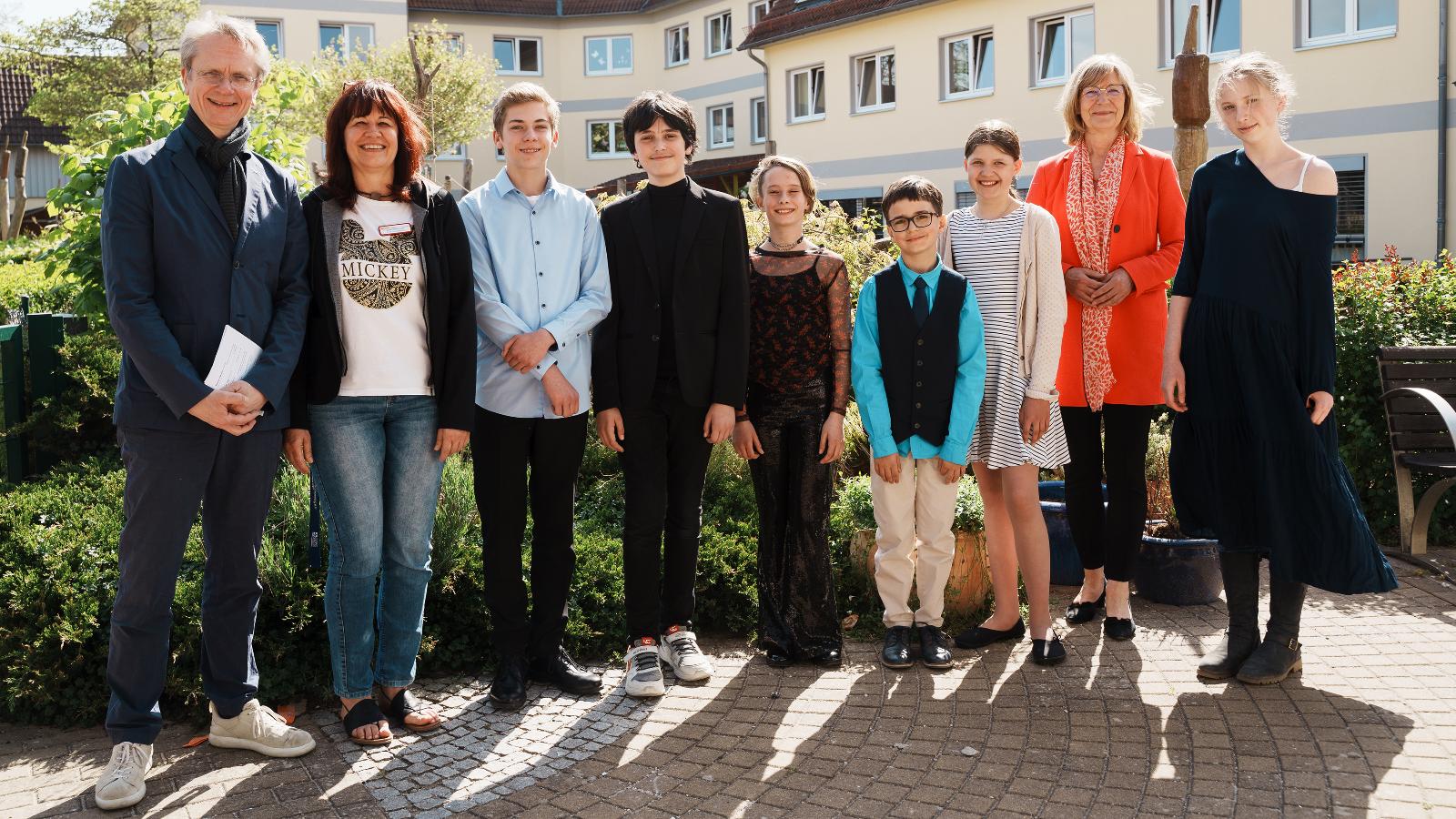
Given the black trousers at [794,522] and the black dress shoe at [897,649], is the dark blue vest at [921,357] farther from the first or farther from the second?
the black dress shoe at [897,649]

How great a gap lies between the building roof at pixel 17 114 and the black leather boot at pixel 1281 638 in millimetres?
40283

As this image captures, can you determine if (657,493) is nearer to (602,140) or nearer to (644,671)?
(644,671)

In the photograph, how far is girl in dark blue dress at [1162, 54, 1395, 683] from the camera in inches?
176

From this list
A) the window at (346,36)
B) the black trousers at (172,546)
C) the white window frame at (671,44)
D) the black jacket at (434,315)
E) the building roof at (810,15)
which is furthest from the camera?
the white window frame at (671,44)

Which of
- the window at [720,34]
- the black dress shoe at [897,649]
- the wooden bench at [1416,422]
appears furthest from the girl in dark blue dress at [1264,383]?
the window at [720,34]

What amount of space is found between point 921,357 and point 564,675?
1923 millimetres

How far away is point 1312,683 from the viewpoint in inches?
181

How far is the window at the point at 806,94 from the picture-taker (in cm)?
2825

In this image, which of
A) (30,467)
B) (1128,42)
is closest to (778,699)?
(30,467)

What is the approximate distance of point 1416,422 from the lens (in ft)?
21.6

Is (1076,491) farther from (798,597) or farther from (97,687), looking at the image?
(97,687)

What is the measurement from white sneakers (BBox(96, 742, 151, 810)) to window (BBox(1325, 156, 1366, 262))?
18.5 m

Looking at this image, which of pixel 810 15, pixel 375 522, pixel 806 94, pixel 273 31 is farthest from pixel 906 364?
A: pixel 273 31

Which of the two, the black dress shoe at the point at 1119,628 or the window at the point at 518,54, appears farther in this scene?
the window at the point at 518,54
